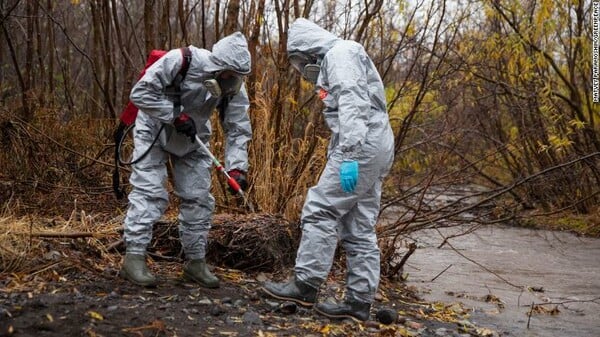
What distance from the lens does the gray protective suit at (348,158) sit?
427 centimetres

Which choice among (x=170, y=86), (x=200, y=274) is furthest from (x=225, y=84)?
(x=200, y=274)

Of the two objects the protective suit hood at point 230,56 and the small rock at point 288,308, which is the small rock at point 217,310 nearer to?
the small rock at point 288,308

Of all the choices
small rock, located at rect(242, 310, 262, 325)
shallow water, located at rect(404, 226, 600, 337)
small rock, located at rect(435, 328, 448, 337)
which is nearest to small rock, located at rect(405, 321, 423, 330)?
small rock, located at rect(435, 328, 448, 337)

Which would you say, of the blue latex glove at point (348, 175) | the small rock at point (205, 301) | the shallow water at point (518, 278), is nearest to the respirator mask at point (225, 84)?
the blue latex glove at point (348, 175)

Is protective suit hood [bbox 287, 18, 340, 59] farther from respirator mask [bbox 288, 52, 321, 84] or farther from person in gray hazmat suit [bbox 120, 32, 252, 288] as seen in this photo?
person in gray hazmat suit [bbox 120, 32, 252, 288]

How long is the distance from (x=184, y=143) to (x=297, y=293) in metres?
1.19

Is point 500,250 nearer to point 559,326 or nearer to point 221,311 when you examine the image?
point 559,326

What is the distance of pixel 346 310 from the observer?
4539mm

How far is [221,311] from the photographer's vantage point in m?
4.34

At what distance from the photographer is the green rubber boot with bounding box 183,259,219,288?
4848 mm

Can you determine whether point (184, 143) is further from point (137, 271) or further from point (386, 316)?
point (386, 316)

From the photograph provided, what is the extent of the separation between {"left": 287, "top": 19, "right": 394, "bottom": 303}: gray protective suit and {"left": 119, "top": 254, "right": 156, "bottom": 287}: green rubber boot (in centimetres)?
90

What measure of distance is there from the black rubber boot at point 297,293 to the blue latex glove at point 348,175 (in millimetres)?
710

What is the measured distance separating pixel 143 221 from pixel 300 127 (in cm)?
389
